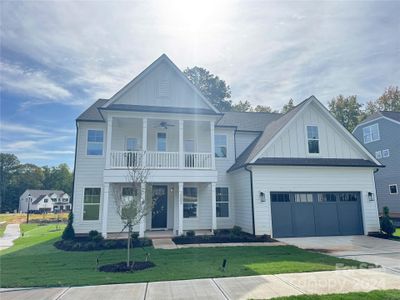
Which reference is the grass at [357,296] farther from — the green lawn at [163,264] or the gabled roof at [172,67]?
the gabled roof at [172,67]

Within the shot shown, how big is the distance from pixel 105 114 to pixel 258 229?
31.5 ft

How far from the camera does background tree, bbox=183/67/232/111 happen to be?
34406 millimetres

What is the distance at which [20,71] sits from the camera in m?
11.1

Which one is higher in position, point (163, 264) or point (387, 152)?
point (387, 152)

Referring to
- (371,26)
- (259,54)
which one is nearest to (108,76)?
(259,54)

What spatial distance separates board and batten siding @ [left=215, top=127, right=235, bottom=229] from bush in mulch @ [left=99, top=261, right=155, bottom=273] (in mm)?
7746

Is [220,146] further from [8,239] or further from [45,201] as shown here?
[45,201]

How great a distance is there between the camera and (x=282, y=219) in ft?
42.3

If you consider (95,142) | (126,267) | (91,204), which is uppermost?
(95,142)

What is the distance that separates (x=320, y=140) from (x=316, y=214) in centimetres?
409

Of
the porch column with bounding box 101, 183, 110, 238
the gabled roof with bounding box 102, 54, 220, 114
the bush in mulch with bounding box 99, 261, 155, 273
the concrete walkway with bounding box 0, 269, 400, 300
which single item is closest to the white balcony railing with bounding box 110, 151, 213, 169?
the porch column with bounding box 101, 183, 110, 238

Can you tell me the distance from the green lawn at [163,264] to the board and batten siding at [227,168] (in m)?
4.93

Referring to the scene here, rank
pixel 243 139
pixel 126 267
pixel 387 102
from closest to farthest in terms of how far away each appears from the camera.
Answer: pixel 126 267 → pixel 243 139 → pixel 387 102

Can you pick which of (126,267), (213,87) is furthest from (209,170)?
(213,87)
